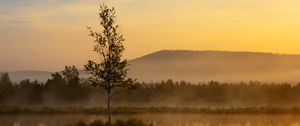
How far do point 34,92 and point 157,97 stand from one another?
500 inches

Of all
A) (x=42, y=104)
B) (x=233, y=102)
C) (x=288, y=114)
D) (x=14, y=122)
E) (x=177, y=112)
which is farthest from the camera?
(x=233, y=102)

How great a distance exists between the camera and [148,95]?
7138 centimetres

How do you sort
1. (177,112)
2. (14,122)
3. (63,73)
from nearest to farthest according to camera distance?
(14,122)
(177,112)
(63,73)

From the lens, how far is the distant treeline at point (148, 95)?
66812 mm

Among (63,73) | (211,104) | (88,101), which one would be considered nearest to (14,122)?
(88,101)

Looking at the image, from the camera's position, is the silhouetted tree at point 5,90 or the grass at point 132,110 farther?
the silhouetted tree at point 5,90

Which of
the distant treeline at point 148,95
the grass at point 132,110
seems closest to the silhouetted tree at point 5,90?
the distant treeline at point 148,95

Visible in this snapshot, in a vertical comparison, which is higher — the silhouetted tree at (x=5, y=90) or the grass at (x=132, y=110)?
the silhouetted tree at (x=5, y=90)

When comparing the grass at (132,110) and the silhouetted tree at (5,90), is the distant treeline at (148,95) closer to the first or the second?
the silhouetted tree at (5,90)

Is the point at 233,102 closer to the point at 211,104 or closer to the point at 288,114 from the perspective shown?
the point at 211,104

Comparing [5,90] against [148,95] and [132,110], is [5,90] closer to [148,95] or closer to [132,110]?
[148,95]

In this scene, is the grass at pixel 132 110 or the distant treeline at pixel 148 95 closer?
the grass at pixel 132 110

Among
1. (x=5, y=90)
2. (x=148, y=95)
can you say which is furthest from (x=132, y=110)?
(x=5, y=90)

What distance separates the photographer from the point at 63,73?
77562 millimetres
